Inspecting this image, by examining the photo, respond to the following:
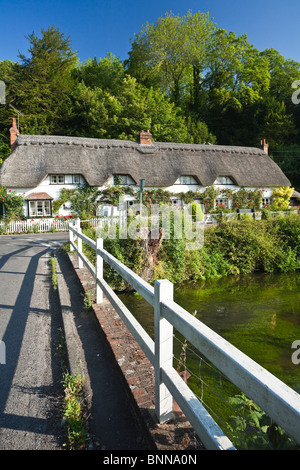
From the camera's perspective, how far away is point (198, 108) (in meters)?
40.1

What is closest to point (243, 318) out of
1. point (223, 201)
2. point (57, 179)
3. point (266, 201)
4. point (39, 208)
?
point (39, 208)

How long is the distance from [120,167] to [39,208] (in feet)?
23.2

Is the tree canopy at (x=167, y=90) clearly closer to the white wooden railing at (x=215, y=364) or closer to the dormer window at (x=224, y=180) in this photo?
the dormer window at (x=224, y=180)

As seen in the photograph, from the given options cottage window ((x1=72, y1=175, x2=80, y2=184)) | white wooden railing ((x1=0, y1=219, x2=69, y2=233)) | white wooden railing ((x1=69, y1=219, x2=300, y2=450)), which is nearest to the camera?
white wooden railing ((x1=69, y1=219, x2=300, y2=450))

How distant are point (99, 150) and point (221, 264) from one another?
53.5ft

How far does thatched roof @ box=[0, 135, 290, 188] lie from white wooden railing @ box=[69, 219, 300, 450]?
20.7 metres

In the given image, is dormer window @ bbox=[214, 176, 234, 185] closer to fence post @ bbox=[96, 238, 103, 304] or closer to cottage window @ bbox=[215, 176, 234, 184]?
cottage window @ bbox=[215, 176, 234, 184]

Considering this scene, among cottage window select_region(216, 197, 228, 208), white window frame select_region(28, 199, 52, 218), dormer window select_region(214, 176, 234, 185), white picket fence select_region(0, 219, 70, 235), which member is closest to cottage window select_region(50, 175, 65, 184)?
white window frame select_region(28, 199, 52, 218)

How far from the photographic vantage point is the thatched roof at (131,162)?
21431mm

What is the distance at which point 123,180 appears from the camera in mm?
23719

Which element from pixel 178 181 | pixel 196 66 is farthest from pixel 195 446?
pixel 196 66

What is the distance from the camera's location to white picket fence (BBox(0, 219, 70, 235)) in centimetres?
1834

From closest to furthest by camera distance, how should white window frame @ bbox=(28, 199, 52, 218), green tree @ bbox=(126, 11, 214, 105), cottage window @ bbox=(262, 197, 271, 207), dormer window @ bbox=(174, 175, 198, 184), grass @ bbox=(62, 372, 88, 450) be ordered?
grass @ bbox=(62, 372, 88, 450) → white window frame @ bbox=(28, 199, 52, 218) → dormer window @ bbox=(174, 175, 198, 184) → cottage window @ bbox=(262, 197, 271, 207) → green tree @ bbox=(126, 11, 214, 105)
